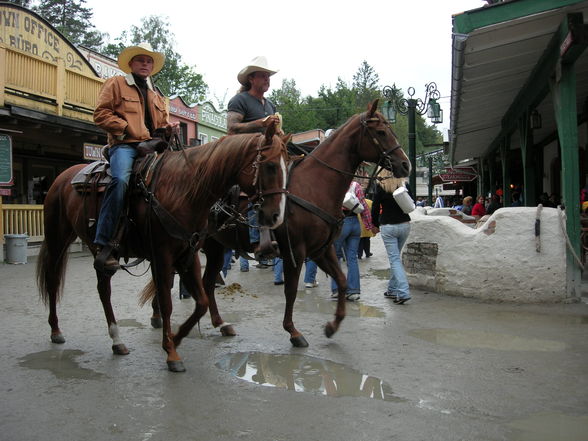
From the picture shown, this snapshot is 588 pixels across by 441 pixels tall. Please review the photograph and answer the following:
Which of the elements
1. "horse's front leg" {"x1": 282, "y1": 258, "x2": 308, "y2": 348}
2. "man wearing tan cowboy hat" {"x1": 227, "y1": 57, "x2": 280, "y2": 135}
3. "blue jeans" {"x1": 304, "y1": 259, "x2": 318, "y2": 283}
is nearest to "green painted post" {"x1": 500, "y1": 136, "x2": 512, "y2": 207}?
"blue jeans" {"x1": 304, "y1": 259, "x2": 318, "y2": 283}

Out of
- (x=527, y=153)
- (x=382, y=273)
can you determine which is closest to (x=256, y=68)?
(x=382, y=273)

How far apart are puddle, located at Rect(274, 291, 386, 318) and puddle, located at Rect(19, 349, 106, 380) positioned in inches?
115

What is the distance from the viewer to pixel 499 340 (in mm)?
5477

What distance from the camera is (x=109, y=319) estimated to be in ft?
17.4

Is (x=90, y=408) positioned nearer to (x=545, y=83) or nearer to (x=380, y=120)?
(x=380, y=120)

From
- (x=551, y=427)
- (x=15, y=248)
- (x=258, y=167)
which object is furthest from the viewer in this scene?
(x=15, y=248)

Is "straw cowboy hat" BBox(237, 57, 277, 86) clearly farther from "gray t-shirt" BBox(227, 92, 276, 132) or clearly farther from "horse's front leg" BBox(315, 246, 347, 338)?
"horse's front leg" BBox(315, 246, 347, 338)

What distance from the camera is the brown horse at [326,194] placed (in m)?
5.41

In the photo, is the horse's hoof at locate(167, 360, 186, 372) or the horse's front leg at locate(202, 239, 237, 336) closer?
the horse's hoof at locate(167, 360, 186, 372)

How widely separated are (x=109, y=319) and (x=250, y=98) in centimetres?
287

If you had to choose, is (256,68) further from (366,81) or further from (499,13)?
(366,81)

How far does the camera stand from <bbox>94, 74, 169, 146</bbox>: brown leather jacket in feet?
16.6

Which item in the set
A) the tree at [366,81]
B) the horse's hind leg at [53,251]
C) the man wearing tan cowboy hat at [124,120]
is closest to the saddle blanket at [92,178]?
the man wearing tan cowboy hat at [124,120]

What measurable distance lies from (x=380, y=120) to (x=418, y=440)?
3.56m
